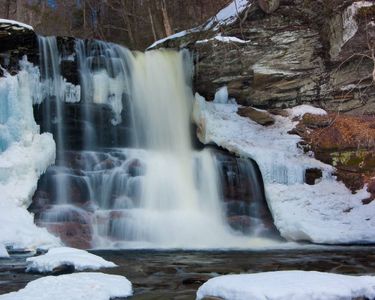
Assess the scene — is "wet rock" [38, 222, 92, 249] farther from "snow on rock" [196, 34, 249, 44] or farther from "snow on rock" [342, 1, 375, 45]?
"snow on rock" [342, 1, 375, 45]

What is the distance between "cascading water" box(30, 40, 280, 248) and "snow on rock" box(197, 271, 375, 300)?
5.98m

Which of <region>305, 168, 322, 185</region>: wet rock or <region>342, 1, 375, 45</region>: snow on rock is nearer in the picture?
<region>305, 168, 322, 185</region>: wet rock

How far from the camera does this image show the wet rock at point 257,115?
1596 centimetres

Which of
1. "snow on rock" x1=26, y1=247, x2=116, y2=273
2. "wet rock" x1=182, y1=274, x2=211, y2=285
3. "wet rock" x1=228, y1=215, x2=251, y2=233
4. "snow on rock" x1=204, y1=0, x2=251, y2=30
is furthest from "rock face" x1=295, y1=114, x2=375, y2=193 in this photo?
"snow on rock" x1=26, y1=247, x2=116, y2=273

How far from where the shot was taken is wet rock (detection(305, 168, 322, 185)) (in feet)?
44.1

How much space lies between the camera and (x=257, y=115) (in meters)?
16.2

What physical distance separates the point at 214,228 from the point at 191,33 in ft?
24.1

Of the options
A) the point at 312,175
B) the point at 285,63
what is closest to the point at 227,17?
the point at 285,63

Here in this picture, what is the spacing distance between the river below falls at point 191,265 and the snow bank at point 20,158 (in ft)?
3.74

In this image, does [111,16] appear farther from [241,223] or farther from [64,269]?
[64,269]

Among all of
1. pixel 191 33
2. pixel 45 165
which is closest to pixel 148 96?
pixel 191 33

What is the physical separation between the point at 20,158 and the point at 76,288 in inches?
288

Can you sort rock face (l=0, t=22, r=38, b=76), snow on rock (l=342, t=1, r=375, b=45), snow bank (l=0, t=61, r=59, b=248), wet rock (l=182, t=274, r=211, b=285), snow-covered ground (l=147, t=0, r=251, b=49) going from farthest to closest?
snow-covered ground (l=147, t=0, r=251, b=49), snow on rock (l=342, t=1, r=375, b=45), rock face (l=0, t=22, r=38, b=76), snow bank (l=0, t=61, r=59, b=248), wet rock (l=182, t=274, r=211, b=285)

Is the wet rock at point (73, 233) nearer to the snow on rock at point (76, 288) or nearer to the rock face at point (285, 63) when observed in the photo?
the snow on rock at point (76, 288)
